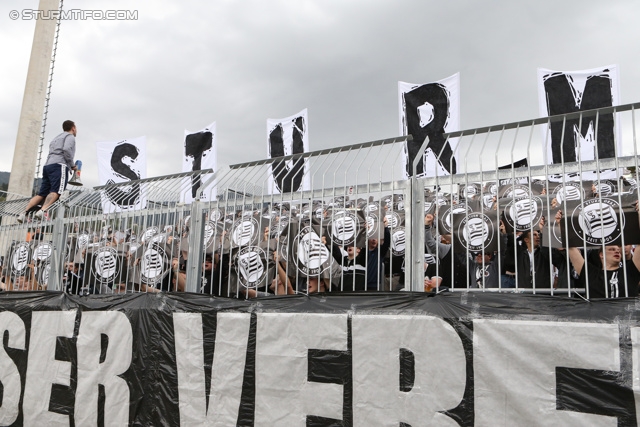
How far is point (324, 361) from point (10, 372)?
4.60m

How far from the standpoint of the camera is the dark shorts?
9547 mm

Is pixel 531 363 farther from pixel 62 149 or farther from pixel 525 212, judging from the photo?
pixel 62 149

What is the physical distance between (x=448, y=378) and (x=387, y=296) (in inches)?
31.8

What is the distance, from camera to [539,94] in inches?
359

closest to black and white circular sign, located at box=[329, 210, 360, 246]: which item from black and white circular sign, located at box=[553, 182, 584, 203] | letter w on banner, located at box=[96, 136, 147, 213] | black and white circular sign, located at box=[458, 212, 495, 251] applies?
black and white circular sign, located at box=[458, 212, 495, 251]

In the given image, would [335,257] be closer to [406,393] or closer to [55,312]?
[406,393]

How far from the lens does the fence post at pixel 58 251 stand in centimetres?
759

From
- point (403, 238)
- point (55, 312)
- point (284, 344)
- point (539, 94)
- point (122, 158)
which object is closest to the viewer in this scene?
point (284, 344)

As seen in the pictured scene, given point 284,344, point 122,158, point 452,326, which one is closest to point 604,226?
point 452,326

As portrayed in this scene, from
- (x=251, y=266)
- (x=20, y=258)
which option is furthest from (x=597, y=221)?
(x=20, y=258)

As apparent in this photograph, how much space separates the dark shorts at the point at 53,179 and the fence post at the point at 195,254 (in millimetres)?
4618

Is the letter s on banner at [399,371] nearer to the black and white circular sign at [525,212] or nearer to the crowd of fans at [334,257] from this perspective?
the crowd of fans at [334,257]

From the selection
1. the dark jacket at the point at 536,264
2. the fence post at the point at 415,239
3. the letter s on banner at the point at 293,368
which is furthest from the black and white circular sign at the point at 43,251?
the dark jacket at the point at 536,264

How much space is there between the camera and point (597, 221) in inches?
161
